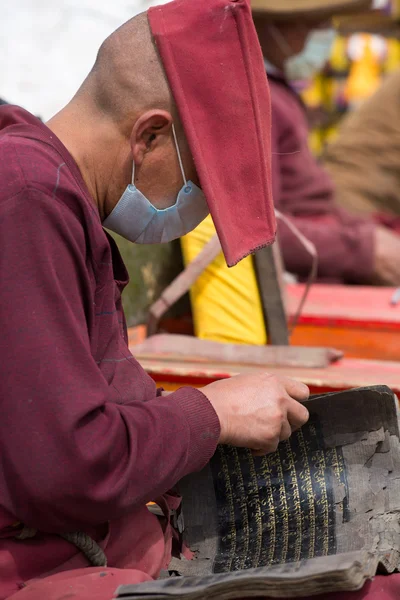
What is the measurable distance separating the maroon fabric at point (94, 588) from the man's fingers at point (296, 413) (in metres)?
0.26

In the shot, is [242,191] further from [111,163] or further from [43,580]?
[43,580]

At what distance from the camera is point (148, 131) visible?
1229 mm

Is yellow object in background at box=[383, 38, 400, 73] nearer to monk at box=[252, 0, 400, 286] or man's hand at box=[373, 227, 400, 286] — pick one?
monk at box=[252, 0, 400, 286]

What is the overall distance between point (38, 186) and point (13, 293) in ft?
0.45

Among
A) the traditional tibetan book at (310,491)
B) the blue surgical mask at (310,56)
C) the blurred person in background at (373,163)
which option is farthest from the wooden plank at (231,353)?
the blurred person in background at (373,163)

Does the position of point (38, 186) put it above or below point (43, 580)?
above

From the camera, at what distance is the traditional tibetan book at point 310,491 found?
54.8 inches

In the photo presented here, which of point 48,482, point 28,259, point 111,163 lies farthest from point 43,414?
point 111,163

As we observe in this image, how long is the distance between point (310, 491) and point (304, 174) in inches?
100

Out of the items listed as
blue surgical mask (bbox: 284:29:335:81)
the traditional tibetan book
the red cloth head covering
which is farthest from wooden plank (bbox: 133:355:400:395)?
blue surgical mask (bbox: 284:29:335:81)

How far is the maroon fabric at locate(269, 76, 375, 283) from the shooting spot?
11.7ft

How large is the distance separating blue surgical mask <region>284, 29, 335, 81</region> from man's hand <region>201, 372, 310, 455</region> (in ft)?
8.89

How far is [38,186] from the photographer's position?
106 cm

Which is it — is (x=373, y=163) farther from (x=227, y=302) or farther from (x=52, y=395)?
(x=52, y=395)
